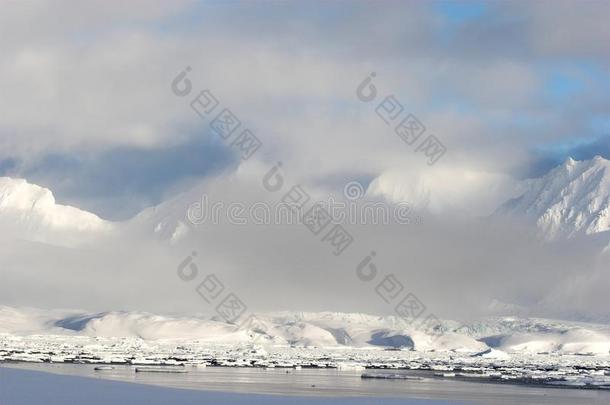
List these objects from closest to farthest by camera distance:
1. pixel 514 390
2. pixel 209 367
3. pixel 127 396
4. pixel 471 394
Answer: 1. pixel 127 396
2. pixel 471 394
3. pixel 514 390
4. pixel 209 367

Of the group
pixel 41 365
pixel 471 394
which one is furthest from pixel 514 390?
pixel 41 365

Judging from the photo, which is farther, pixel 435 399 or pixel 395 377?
pixel 395 377

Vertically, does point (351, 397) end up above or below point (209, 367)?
below

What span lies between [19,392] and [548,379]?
3229 inches

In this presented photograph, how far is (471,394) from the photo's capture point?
118375 millimetres

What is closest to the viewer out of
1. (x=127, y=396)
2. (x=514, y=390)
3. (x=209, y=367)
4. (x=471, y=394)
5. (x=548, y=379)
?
(x=127, y=396)

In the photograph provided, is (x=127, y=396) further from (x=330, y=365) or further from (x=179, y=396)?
(x=330, y=365)

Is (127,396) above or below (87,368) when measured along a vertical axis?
below

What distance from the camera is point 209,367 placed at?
164m

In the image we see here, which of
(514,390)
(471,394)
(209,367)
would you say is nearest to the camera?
(471,394)

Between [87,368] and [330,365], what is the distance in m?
49.4

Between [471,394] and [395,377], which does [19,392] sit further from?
[395,377]

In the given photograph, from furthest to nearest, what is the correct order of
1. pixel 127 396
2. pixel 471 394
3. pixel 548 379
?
pixel 548 379
pixel 471 394
pixel 127 396

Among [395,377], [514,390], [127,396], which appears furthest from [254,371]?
[127,396]
